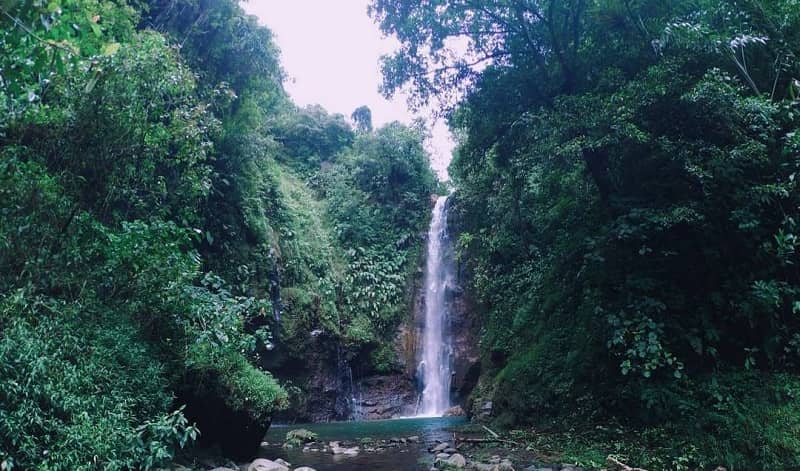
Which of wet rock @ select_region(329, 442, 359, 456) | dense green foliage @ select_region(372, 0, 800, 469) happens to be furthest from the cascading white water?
wet rock @ select_region(329, 442, 359, 456)

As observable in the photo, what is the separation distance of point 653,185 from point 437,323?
1272cm

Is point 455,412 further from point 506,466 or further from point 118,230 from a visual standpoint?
point 118,230

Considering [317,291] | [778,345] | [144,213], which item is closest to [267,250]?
[317,291]

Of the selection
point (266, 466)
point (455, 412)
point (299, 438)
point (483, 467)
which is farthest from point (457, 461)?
point (455, 412)

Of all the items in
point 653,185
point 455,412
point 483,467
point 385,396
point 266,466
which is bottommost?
point 455,412

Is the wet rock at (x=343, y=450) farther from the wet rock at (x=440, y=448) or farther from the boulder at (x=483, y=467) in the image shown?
the boulder at (x=483, y=467)

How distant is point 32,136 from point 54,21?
3.51 m

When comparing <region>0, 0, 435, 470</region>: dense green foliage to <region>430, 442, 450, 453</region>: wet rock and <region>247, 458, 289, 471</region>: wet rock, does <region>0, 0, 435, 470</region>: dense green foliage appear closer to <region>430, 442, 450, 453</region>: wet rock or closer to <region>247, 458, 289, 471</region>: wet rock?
<region>247, 458, 289, 471</region>: wet rock

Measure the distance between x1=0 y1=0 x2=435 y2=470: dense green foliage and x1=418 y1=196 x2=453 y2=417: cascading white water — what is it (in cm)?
859

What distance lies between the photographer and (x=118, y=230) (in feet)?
21.2

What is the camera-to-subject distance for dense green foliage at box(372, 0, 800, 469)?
5.90m

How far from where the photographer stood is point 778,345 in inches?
234

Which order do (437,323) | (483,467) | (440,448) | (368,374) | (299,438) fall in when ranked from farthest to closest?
1. (437,323)
2. (368,374)
3. (299,438)
4. (440,448)
5. (483,467)

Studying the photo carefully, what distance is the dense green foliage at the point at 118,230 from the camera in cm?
423
